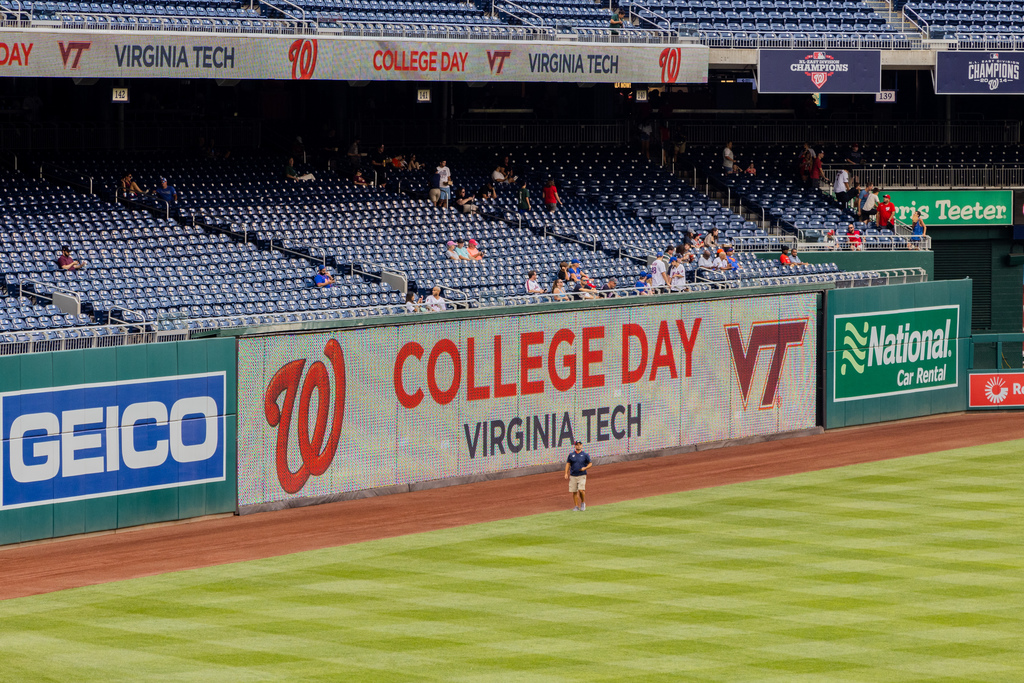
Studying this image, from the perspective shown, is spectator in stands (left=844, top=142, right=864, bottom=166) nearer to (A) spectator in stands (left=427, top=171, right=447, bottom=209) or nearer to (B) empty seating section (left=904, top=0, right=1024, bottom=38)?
(B) empty seating section (left=904, top=0, right=1024, bottom=38)

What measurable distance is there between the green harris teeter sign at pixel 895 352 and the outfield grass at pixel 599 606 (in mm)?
9137

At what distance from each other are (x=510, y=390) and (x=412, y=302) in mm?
2436

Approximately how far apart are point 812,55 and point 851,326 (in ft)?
25.5

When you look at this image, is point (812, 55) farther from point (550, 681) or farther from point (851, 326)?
point (550, 681)

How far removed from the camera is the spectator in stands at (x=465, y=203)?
36688mm

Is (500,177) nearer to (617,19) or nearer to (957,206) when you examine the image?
(617,19)

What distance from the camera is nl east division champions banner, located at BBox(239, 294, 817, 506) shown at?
88.0ft

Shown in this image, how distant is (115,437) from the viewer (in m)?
24.5

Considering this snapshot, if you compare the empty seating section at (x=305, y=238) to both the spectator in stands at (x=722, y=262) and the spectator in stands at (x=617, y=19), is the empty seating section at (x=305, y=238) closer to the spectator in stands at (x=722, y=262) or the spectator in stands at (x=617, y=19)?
the spectator in stands at (x=722, y=262)

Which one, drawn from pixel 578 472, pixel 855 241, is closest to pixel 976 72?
pixel 855 241

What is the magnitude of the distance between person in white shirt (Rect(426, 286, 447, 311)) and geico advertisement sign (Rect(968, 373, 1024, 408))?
49.2 ft

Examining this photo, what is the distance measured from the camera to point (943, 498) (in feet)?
89.2

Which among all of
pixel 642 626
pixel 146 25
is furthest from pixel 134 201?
pixel 642 626

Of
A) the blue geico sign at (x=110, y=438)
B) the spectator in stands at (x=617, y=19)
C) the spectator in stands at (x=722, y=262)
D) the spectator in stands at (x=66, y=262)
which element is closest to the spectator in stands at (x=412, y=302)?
the blue geico sign at (x=110, y=438)
